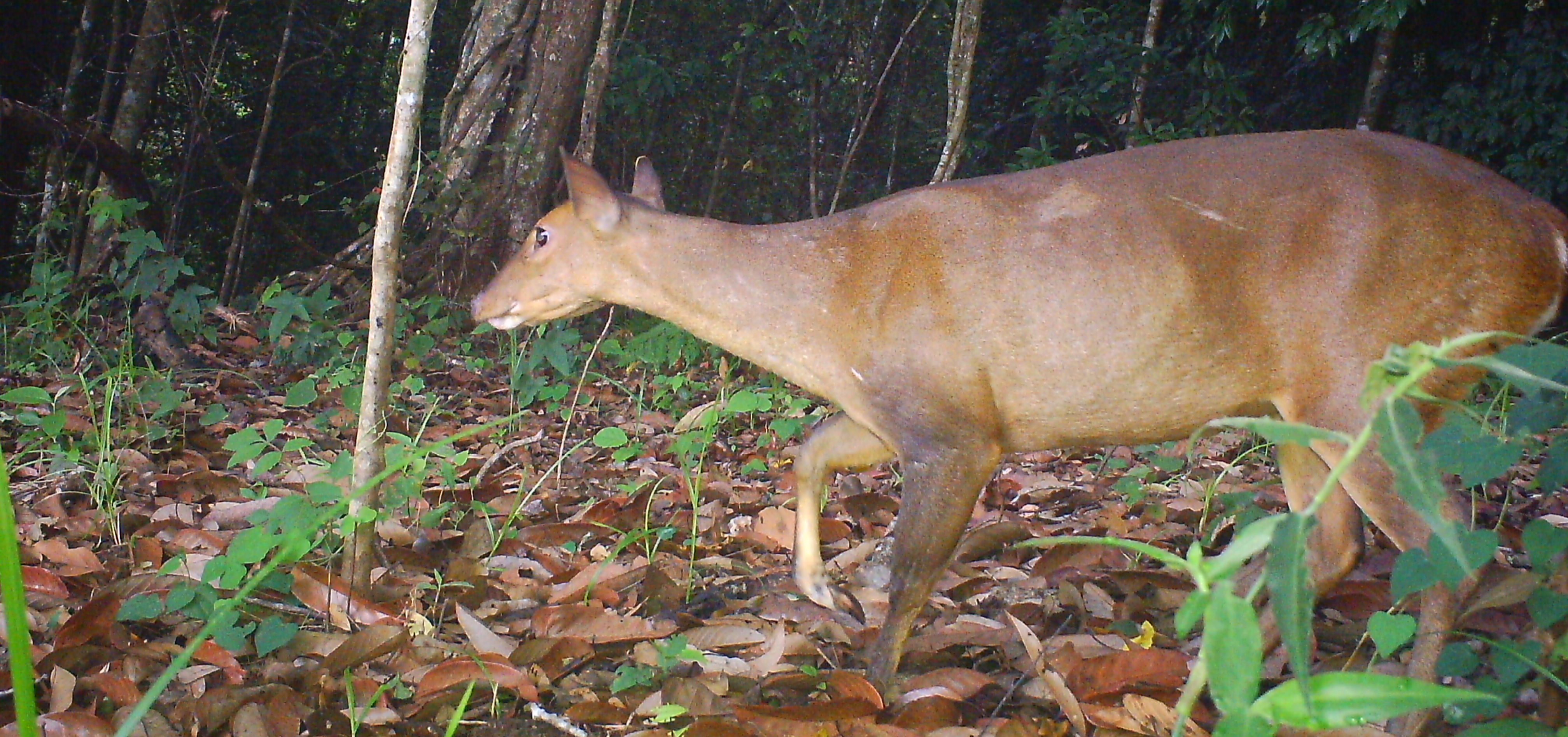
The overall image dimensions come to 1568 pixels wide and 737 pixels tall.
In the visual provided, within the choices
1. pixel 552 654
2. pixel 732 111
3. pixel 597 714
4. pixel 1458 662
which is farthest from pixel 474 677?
pixel 732 111

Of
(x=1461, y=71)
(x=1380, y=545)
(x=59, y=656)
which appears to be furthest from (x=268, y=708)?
(x=1461, y=71)

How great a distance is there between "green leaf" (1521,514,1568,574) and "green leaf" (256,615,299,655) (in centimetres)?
260

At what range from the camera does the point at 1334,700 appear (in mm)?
1209

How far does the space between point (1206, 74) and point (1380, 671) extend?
262 inches

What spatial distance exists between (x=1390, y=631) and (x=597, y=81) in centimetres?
542

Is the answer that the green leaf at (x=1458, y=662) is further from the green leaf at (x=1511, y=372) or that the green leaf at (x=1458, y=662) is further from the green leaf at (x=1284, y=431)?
the green leaf at (x=1284, y=431)

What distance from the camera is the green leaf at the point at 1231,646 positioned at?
113 cm

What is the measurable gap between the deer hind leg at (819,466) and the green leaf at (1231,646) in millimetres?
2607

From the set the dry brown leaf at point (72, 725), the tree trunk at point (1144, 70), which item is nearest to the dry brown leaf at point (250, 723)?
the dry brown leaf at point (72, 725)

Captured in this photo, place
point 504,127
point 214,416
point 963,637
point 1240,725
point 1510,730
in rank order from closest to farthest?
1. point 1240,725
2. point 1510,730
3. point 963,637
4. point 214,416
5. point 504,127

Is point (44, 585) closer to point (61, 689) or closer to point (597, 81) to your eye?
point (61, 689)

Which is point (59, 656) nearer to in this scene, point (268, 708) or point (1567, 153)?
point (268, 708)

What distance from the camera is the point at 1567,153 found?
7.65 m

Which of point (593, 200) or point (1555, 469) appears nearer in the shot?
point (1555, 469)
